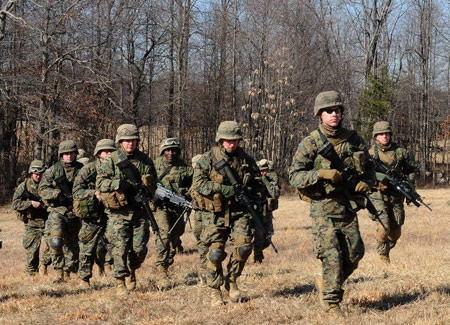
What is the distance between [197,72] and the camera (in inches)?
1507

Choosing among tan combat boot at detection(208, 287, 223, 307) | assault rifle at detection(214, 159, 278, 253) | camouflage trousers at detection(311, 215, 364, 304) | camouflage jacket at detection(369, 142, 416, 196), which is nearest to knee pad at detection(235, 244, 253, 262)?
assault rifle at detection(214, 159, 278, 253)

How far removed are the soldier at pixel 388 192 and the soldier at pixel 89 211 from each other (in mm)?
4135

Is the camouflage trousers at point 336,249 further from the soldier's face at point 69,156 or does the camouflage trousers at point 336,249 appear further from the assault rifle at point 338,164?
the soldier's face at point 69,156

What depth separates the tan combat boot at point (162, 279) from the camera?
7.66 m

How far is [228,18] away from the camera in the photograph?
35281 millimetres

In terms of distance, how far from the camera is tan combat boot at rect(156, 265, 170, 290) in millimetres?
7656

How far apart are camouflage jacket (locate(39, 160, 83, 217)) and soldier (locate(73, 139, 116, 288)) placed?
48 centimetres

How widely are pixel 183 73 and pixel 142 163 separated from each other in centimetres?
2483

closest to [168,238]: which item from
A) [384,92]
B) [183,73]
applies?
[183,73]

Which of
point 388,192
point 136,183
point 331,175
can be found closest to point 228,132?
point 136,183

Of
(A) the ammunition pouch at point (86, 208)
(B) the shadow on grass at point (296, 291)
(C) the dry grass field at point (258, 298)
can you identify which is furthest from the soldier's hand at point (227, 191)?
(A) the ammunition pouch at point (86, 208)

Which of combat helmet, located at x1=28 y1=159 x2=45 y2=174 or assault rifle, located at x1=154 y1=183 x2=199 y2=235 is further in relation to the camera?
combat helmet, located at x1=28 y1=159 x2=45 y2=174

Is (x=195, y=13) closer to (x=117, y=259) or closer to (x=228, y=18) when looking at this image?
(x=228, y=18)

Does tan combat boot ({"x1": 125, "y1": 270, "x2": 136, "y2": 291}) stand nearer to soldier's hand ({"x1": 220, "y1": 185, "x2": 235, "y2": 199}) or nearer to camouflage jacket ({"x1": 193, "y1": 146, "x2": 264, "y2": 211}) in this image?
camouflage jacket ({"x1": 193, "y1": 146, "x2": 264, "y2": 211})
